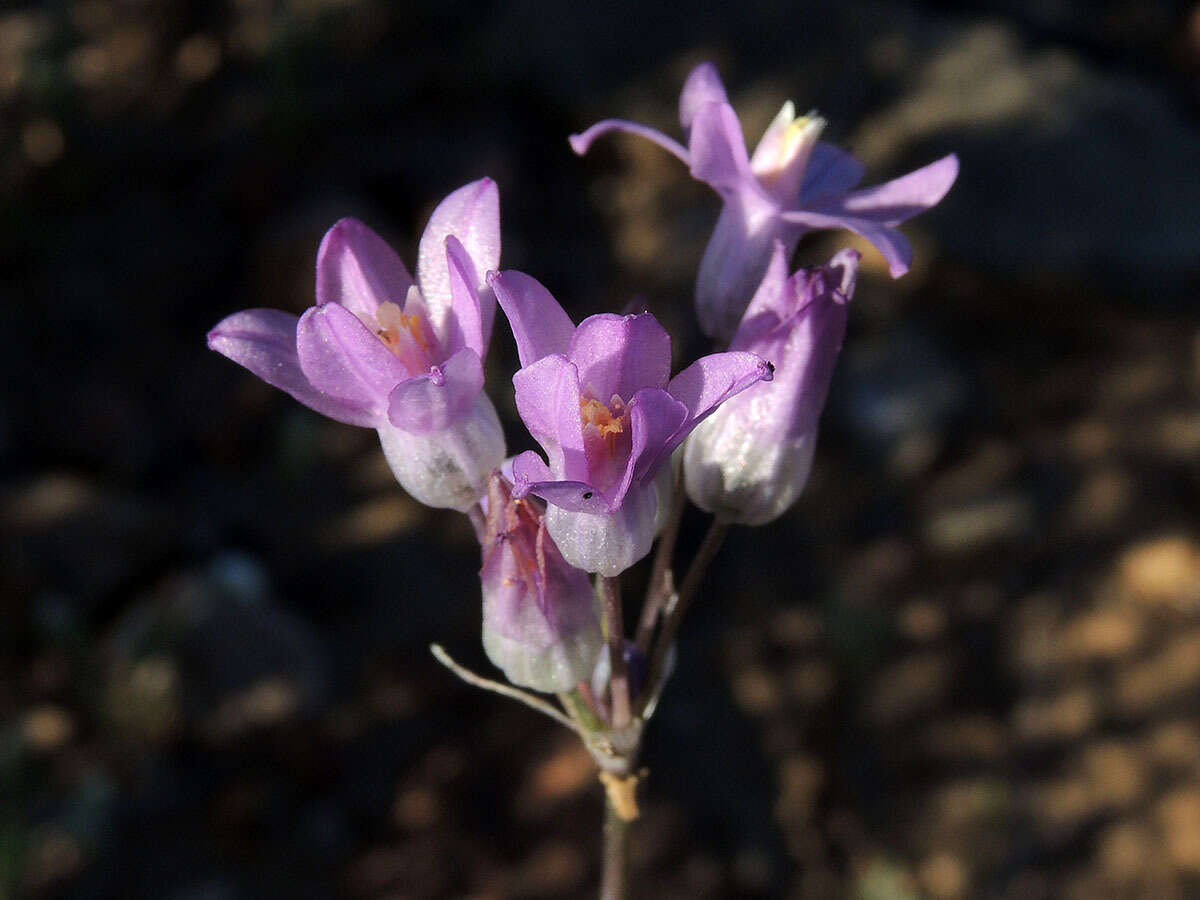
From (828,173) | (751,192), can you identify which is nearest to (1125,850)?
(828,173)

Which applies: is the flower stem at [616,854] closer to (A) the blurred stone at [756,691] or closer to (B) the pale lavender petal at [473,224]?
(B) the pale lavender petal at [473,224]

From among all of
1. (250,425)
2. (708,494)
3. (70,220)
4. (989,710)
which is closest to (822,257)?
(989,710)

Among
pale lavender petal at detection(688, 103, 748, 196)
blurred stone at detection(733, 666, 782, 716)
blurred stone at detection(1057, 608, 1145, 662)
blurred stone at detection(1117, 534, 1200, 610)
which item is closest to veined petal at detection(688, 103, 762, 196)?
pale lavender petal at detection(688, 103, 748, 196)

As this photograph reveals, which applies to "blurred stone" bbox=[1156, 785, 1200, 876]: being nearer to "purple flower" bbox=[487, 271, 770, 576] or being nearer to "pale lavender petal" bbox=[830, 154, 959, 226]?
"pale lavender petal" bbox=[830, 154, 959, 226]

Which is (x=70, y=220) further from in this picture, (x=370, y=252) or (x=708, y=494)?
(x=708, y=494)

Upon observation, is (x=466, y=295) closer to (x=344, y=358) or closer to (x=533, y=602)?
(x=344, y=358)

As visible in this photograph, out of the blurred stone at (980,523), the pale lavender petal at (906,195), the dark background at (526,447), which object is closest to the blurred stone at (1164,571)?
the dark background at (526,447)
